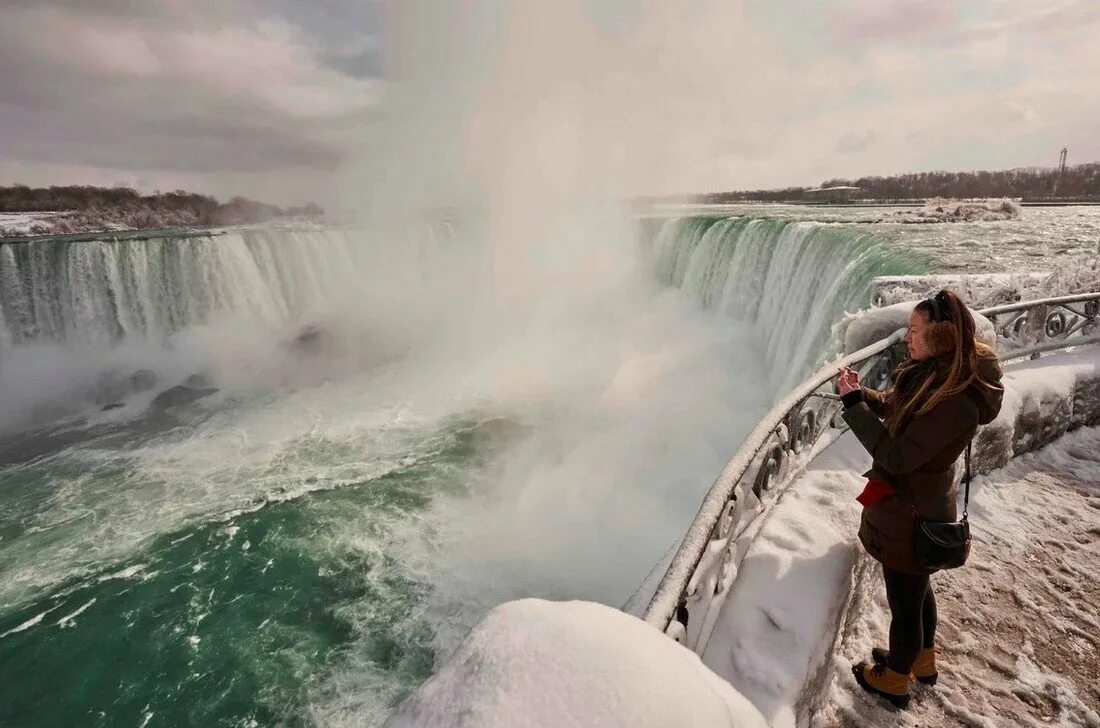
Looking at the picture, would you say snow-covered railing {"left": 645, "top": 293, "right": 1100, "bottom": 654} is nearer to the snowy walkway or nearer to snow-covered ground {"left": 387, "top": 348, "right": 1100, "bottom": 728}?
snow-covered ground {"left": 387, "top": 348, "right": 1100, "bottom": 728}

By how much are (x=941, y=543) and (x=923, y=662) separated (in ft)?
3.40

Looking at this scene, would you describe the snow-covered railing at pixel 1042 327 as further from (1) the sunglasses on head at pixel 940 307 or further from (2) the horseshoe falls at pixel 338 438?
(2) the horseshoe falls at pixel 338 438

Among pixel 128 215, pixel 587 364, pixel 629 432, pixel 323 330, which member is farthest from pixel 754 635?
pixel 128 215

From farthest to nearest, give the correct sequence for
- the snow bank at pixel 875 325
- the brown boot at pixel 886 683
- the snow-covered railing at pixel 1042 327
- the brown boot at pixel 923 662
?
the snow-covered railing at pixel 1042 327 → the snow bank at pixel 875 325 → the brown boot at pixel 923 662 → the brown boot at pixel 886 683

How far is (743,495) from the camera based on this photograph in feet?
9.45

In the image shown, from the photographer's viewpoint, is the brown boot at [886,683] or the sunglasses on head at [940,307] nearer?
the sunglasses on head at [940,307]

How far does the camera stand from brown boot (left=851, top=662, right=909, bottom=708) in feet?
8.86

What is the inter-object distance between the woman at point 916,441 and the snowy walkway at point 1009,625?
0.89 feet

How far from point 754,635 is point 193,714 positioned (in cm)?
753

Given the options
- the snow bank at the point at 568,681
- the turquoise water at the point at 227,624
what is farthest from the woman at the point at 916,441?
the turquoise water at the point at 227,624

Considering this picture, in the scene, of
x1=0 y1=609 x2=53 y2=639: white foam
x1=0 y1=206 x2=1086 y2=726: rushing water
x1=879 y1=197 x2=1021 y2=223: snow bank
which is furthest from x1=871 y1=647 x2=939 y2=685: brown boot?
x1=879 y1=197 x2=1021 y2=223: snow bank

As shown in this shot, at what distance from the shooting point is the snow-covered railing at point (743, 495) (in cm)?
213

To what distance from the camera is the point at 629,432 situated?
13.6m

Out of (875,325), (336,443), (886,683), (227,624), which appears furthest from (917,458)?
(336,443)
